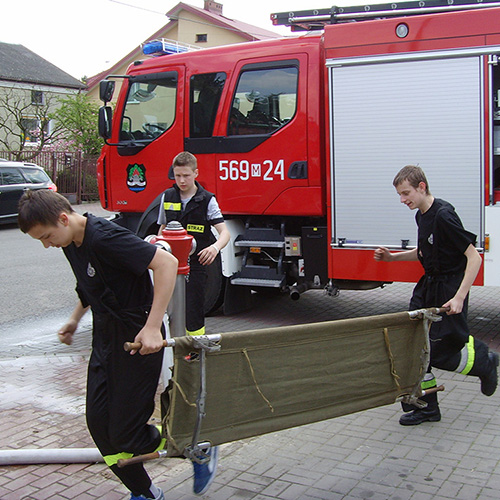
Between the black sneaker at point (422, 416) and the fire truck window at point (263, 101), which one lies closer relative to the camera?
the black sneaker at point (422, 416)

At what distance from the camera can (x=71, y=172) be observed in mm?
26766

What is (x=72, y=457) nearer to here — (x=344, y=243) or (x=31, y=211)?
(x=31, y=211)

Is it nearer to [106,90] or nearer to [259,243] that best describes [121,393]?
[259,243]

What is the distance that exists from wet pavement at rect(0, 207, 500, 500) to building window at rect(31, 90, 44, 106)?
28.7 meters

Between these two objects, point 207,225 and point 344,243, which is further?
point 344,243

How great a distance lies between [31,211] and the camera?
3012 mm

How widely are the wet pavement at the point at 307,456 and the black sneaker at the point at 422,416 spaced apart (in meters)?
0.05

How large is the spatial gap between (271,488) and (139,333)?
1305mm

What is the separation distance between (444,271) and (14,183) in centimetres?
1727

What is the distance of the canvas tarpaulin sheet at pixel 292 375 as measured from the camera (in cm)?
309

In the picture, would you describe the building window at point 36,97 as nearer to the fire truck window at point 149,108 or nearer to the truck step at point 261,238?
the fire truck window at point 149,108

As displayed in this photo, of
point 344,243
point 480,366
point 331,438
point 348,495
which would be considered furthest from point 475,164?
point 348,495

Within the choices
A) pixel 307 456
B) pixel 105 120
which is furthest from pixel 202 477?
pixel 105 120

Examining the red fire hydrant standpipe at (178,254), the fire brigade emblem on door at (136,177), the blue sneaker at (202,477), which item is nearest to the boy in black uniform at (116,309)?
the blue sneaker at (202,477)
